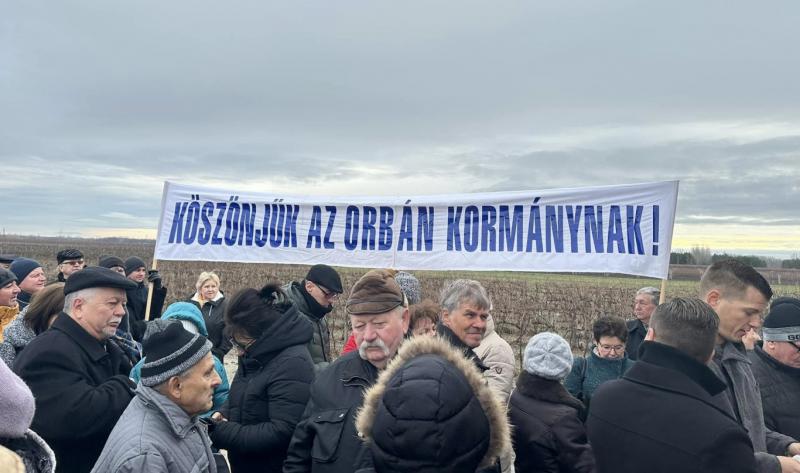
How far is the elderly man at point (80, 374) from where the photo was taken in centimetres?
269

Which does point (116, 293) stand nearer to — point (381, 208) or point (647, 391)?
point (647, 391)

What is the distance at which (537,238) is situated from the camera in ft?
18.8

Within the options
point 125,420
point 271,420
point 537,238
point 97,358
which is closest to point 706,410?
point 271,420

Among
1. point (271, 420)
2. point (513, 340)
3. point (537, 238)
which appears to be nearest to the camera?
point (271, 420)

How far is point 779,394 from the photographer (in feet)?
10.5

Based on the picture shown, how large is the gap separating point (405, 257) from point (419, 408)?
4.71 m

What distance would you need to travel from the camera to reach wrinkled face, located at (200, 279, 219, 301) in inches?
249

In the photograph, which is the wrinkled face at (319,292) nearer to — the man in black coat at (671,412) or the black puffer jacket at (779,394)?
the man in black coat at (671,412)

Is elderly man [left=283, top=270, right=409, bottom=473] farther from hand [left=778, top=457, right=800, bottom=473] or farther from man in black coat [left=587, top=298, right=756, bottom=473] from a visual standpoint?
hand [left=778, top=457, right=800, bottom=473]

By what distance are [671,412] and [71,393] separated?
2612 mm

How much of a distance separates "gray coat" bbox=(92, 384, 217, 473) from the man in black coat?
1630 mm

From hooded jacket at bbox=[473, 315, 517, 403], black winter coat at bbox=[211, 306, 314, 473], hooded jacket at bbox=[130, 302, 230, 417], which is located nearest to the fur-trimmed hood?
black winter coat at bbox=[211, 306, 314, 473]

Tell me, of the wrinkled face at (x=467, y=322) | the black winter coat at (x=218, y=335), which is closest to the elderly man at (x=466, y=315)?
the wrinkled face at (x=467, y=322)

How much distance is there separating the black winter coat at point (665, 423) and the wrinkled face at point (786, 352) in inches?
55.5
